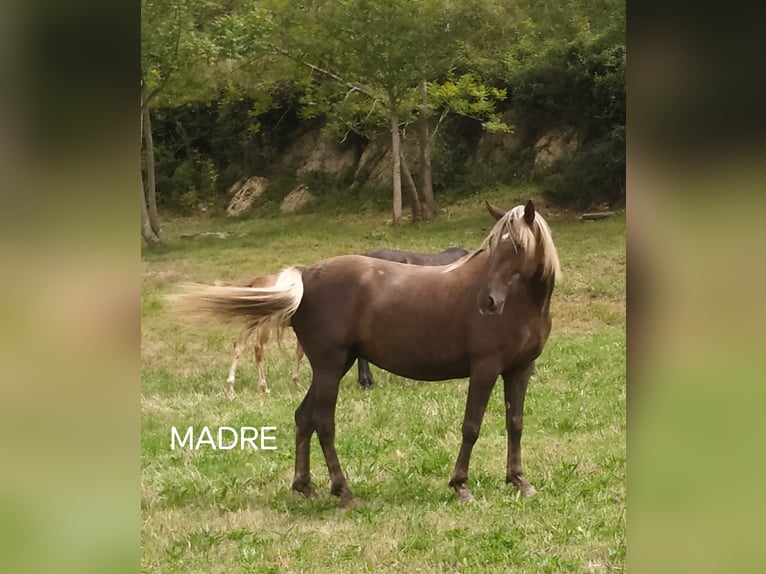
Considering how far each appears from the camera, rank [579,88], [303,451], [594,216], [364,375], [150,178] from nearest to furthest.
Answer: [150,178]
[594,216]
[579,88]
[303,451]
[364,375]

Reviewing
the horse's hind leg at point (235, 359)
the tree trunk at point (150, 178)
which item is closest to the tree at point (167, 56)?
the tree trunk at point (150, 178)

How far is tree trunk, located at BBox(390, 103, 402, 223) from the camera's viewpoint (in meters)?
3.52

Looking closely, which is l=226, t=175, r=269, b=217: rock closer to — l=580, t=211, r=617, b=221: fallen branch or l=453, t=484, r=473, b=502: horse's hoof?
l=580, t=211, r=617, b=221: fallen branch

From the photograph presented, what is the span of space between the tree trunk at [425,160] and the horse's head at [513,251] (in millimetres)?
422

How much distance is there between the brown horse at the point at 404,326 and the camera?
11.0 feet

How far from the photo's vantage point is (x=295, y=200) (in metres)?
3.55

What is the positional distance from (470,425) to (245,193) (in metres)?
A: 1.59

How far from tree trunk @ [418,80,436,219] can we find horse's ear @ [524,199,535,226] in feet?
1.73

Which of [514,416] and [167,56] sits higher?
[167,56]

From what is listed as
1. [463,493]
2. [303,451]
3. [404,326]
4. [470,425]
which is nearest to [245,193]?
[404,326]

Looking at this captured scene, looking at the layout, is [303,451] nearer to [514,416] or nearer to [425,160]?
[514,416]

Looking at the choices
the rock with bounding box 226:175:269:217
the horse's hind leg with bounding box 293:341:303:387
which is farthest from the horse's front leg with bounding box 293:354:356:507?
the rock with bounding box 226:175:269:217
